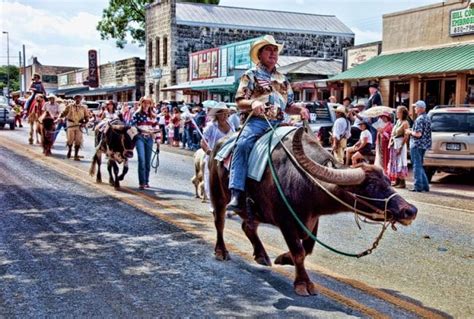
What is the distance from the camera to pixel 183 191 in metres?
12.4

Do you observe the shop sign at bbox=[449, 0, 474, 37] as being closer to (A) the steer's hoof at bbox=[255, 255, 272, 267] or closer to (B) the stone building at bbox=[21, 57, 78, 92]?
(A) the steer's hoof at bbox=[255, 255, 272, 267]

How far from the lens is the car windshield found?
1536 centimetres

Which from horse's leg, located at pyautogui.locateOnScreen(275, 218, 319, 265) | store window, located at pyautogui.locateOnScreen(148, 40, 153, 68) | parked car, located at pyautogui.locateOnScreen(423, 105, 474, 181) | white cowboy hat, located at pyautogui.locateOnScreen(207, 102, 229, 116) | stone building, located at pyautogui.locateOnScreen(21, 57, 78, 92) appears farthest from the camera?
stone building, located at pyautogui.locateOnScreen(21, 57, 78, 92)

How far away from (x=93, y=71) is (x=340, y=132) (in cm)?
5183

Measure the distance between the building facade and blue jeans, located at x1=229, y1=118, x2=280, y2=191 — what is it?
15.2 meters

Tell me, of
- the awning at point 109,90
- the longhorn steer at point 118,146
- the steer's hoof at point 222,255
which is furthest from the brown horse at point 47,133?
the awning at point 109,90

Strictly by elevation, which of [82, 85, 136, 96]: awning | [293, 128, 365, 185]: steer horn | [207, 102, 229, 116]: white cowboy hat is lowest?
[293, 128, 365, 185]: steer horn

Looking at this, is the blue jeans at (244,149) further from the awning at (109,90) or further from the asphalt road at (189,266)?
the awning at (109,90)

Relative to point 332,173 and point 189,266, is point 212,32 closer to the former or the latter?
point 189,266

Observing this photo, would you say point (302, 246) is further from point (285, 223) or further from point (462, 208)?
point (462, 208)

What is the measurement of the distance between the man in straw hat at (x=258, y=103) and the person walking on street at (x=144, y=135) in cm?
656

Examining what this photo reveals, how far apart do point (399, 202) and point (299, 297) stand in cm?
134

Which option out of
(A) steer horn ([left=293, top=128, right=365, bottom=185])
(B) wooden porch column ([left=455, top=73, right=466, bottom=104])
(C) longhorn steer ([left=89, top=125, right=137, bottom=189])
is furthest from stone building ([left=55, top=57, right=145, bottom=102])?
(A) steer horn ([left=293, top=128, right=365, bottom=185])

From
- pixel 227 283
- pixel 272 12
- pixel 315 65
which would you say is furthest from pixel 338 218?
pixel 272 12
